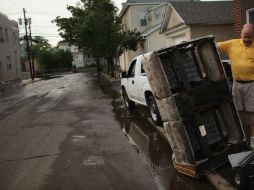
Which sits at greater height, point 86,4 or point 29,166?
point 86,4

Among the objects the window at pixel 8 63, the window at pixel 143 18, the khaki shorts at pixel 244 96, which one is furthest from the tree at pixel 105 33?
the khaki shorts at pixel 244 96

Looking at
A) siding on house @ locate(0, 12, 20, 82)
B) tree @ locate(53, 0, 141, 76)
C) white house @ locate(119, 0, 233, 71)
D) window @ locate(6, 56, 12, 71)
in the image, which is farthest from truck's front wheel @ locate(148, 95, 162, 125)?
window @ locate(6, 56, 12, 71)

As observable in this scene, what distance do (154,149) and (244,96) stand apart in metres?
2.37

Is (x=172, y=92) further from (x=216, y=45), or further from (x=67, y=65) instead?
(x=67, y=65)

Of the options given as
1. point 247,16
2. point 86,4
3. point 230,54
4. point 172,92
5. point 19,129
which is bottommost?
point 19,129

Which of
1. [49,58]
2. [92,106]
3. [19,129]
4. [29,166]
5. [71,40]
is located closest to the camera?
[29,166]

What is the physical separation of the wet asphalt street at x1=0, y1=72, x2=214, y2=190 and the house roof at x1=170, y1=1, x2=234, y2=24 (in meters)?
11.1

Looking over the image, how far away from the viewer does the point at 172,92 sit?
5840mm

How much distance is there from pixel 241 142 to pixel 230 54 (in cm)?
139

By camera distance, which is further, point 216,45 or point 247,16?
point 247,16

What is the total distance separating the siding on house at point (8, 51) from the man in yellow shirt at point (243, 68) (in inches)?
1554

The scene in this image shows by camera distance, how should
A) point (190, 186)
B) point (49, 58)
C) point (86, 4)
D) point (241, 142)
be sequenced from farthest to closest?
point (49, 58) < point (86, 4) < point (241, 142) < point (190, 186)

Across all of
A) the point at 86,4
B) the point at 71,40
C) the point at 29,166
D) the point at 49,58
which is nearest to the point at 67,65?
the point at 49,58

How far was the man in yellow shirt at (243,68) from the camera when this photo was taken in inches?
234
